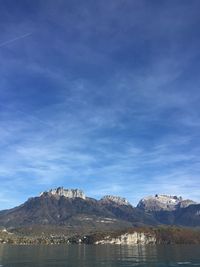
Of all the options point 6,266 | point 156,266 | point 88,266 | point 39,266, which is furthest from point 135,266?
point 6,266

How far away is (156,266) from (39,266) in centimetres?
5305

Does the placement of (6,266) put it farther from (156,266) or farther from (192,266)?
(192,266)

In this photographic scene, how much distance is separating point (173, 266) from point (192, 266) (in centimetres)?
841

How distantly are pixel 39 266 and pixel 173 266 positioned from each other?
198ft

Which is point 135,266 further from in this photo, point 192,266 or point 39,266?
point 39,266

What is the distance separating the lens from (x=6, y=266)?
17888 cm

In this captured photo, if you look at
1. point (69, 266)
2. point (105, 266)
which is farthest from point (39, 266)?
point (105, 266)

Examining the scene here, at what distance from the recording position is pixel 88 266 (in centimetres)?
18625

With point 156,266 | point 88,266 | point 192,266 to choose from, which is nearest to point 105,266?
point 88,266

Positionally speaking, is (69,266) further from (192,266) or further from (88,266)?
(192,266)

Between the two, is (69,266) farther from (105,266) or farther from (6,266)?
(6,266)

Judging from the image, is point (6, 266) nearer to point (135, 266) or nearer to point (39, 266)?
point (39, 266)

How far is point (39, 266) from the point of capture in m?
181

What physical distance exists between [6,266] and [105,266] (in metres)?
44.6
